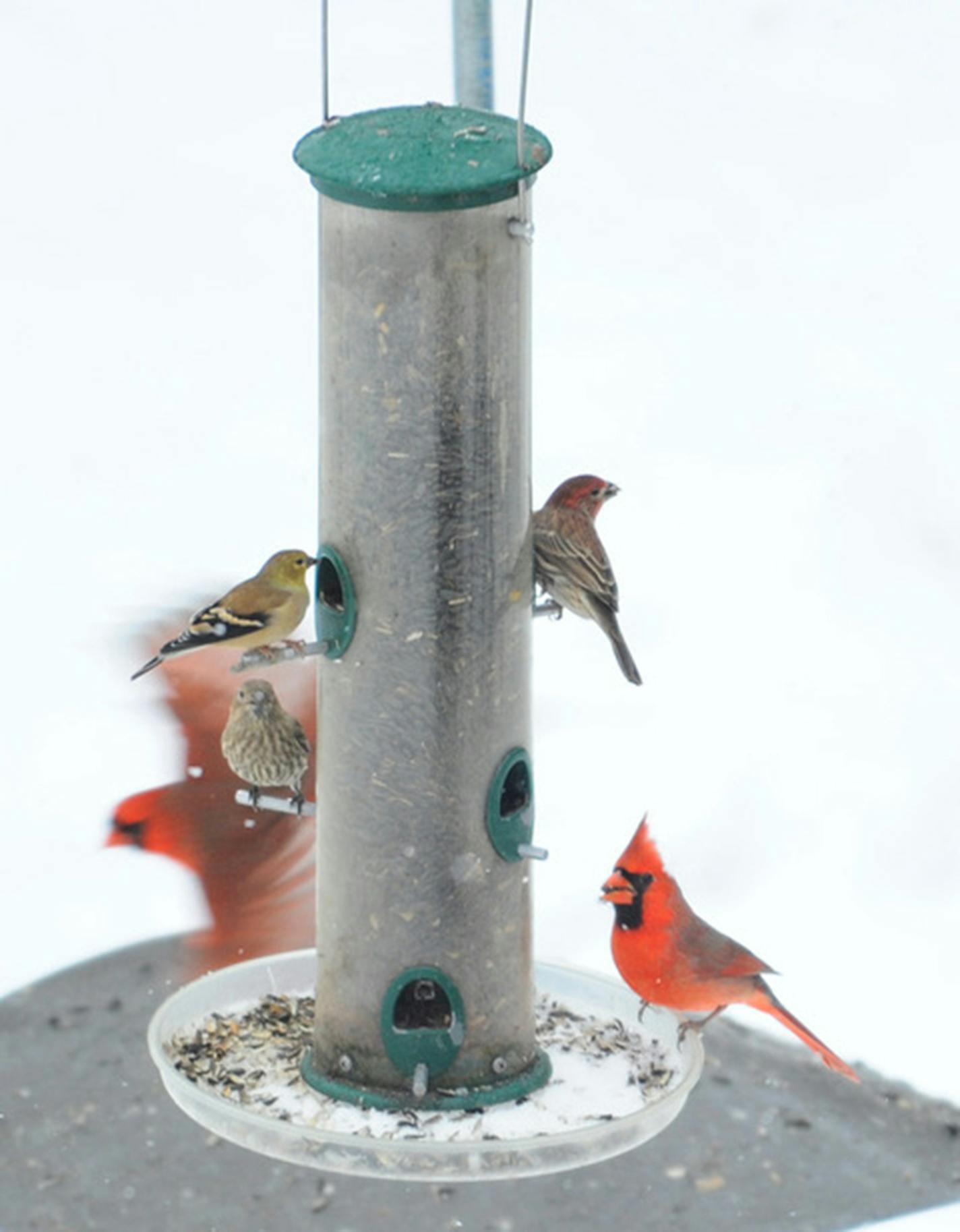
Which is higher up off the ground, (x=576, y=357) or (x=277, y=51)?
(x=277, y=51)

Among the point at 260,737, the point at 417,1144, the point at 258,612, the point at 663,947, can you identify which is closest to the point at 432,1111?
the point at 417,1144

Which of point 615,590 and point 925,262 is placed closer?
point 615,590

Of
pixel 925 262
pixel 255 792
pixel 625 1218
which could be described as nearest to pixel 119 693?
pixel 255 792

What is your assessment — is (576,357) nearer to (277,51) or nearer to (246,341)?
(246,341)

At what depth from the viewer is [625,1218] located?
5.62 meters

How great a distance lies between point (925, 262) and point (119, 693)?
4.43 metres

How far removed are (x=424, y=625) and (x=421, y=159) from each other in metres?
0.92

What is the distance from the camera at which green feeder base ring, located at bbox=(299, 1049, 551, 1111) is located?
5.23 metres

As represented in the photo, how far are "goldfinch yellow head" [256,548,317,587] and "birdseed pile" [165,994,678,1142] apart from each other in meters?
0.92

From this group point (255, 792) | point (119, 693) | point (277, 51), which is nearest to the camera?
point (255, 792)

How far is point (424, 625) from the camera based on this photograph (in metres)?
5.16

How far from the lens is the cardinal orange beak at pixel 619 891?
5375 millimetres

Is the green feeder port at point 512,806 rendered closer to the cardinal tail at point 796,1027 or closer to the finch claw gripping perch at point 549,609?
the finch claw gripping perch at point 549,609

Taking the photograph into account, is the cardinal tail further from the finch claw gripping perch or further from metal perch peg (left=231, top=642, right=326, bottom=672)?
metal perch peg (left=231, top=642, right=326, bottom=672)
